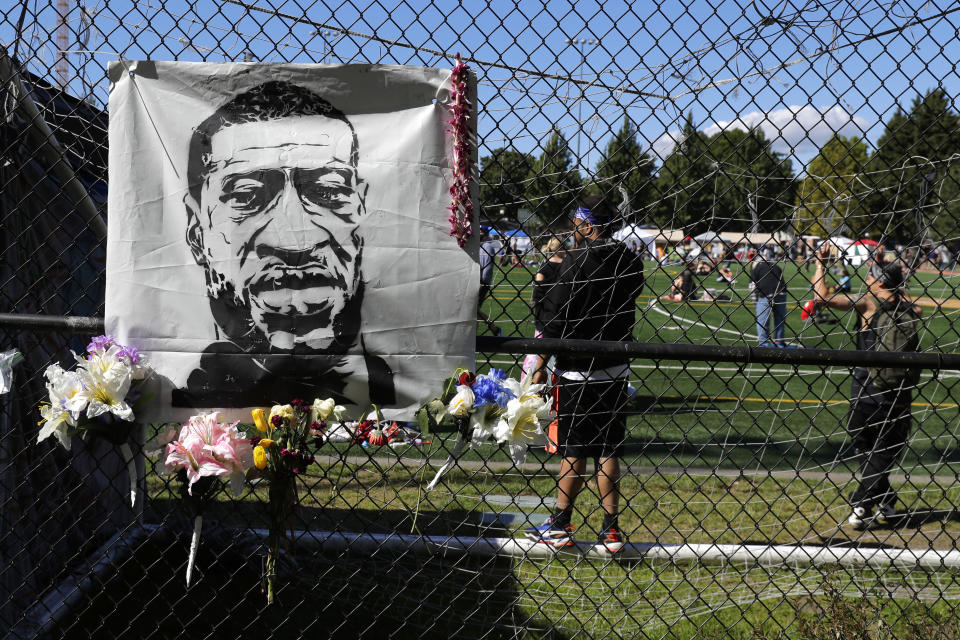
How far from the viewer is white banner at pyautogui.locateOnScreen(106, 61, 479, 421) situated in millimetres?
2406

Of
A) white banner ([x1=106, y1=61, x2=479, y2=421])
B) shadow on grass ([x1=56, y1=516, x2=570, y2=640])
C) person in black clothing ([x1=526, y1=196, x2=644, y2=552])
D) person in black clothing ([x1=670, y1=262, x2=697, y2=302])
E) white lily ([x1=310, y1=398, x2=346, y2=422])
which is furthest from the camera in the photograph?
shadow on grass ([x1=56, y1=516, x2=570, y2=640])

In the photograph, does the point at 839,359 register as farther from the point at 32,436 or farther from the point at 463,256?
the point at 32,436

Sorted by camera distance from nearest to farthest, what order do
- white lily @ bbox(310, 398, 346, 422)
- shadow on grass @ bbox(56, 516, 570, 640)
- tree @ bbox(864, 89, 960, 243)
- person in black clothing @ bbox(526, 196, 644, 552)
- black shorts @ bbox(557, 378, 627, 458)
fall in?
1. white lily @ bbox(310, 398, 346, 422)
2. tree @ bbox(864, 89, 960, 243)
3. person in black clothing @ bbox(526, 196, 644, 552)
4. shadow on grass @ bbox(56, 516, 570, 640)
5. black shorts @ bbox(557, 378, 627, 458)

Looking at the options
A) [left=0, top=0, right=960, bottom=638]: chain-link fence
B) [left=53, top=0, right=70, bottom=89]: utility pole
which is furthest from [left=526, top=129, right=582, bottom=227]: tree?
[left=53, top=0, right=70, bottom=89]: utility pole

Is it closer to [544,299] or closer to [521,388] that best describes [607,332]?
[544,299]

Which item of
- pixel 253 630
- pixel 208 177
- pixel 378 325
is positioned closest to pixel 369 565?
pixel 253 630

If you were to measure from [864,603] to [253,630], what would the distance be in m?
2.89

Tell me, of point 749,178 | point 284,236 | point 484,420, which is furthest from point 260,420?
point 749,178

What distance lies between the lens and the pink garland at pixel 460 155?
7.77 ft

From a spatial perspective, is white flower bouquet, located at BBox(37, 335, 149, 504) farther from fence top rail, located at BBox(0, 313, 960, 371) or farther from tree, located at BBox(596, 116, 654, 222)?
tree, located at BBox(596, 116, 654, 222)

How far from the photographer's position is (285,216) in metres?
2.41

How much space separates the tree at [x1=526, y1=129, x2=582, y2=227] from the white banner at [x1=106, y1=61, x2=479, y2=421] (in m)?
0.34

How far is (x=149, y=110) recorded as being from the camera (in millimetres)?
2418

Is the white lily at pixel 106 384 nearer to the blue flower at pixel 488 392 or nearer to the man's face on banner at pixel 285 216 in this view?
the man's face on banner at pixel 285 216
